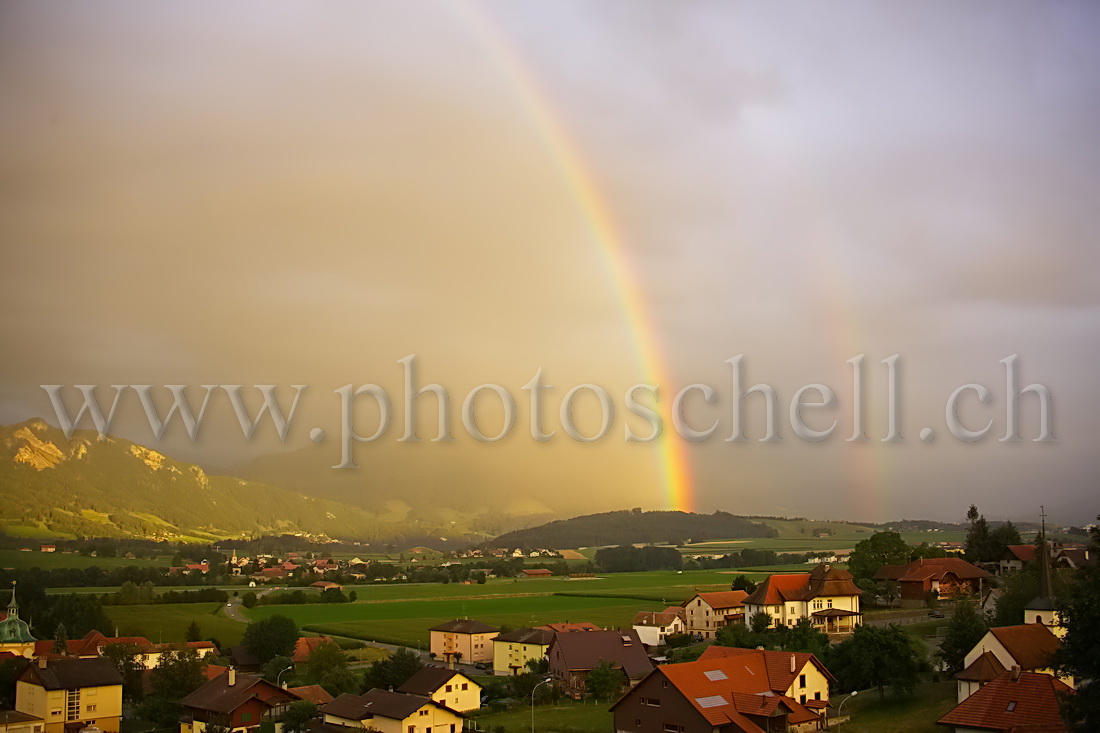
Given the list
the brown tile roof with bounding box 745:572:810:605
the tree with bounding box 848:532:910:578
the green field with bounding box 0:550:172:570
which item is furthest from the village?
the green field with bounding box 0:550:172:570

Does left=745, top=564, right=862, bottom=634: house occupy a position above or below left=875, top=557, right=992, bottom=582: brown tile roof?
below

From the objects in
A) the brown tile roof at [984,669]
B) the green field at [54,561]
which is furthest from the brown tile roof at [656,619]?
the green field at [54,561]

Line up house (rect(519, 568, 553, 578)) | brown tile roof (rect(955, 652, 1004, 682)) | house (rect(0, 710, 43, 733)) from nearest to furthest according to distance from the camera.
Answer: brown tile roof (rect(955, 652, 1004, 682)), house (rect(0, 710, 43, 733)), house (rect(519, 568, 553, 578))

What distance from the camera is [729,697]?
36344mm

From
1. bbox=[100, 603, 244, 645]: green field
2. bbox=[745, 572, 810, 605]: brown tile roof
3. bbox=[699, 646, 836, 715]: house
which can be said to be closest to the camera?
bbox=[699, 646, 836, 715]: house

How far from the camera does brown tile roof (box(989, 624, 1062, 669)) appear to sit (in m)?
35.3

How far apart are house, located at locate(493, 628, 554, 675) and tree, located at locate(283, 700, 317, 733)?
53.4 ft

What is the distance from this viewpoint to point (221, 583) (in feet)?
468

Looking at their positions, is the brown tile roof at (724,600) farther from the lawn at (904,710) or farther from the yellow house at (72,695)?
the yellow house at (72,695)

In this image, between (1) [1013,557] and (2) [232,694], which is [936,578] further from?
(2) [232,694]

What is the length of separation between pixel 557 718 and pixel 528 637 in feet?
57.4

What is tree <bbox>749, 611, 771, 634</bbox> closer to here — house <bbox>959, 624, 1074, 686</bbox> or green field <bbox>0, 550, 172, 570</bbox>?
house <bbox>959, 624, 1074, 686</bbox>

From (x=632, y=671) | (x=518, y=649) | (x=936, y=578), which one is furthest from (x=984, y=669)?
(x=936, y=578)

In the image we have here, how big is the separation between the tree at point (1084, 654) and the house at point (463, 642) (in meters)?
45.2
